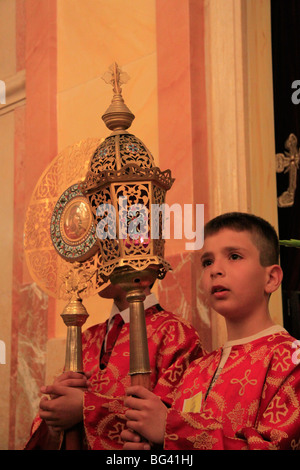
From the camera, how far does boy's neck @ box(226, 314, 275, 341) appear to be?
2275 millimetres

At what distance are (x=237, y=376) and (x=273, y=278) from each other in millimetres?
348

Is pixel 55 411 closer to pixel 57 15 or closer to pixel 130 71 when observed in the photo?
pixel 130 71

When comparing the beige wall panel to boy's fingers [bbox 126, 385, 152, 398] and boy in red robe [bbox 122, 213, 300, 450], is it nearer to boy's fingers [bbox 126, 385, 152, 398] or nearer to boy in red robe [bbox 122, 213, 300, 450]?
boy in red robe [bbox 122, 213, 300, 450]

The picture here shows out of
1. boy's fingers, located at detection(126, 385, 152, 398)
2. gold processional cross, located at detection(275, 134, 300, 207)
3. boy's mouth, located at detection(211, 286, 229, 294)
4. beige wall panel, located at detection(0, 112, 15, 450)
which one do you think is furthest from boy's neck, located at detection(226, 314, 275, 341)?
beige wall panel, located at detection(0, 112, 15, 450)

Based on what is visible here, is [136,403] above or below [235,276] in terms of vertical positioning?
below

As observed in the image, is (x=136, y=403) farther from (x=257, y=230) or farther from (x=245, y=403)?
(x=257, y=230)

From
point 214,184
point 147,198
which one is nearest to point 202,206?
point 214,184

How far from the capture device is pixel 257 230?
7.83 ft

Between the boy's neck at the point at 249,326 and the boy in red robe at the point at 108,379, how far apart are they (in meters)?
0.31

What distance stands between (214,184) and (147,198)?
4.15 ft

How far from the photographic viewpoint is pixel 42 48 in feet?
14.5

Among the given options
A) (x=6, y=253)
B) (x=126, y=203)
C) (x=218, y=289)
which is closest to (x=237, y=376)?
(x=218, y=289)

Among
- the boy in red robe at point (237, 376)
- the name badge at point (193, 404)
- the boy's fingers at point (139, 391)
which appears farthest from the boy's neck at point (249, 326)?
the boy's fingers at point (139, 391)

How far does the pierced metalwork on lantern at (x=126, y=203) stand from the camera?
207cm
